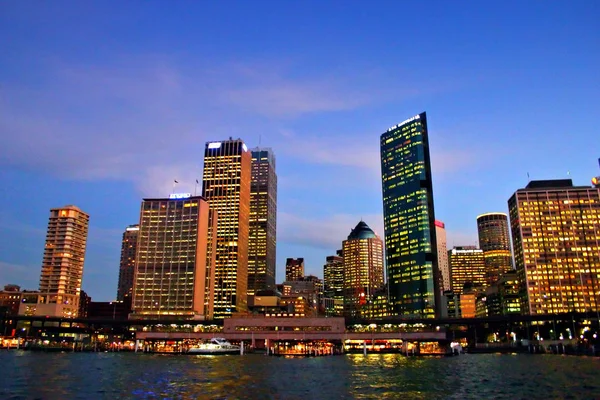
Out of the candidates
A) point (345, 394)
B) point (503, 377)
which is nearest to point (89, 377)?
point (345, 394)

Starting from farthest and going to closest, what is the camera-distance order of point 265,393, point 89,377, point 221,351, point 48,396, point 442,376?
1. point 221,351
2. point 442,376
3. point 89,377
4. point 265,393
5. point 48,396

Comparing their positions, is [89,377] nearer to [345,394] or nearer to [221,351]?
[345,394]

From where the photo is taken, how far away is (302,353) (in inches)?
7564

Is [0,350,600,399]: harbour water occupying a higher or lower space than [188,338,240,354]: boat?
higher

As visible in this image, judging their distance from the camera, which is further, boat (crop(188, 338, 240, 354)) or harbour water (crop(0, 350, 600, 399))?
A: boat (crop(188, 338, 240, 354))

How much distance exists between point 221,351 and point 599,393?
14828 centimetres

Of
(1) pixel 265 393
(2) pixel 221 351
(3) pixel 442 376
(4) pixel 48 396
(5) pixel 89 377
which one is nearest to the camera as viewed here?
(4) pixel 48 396

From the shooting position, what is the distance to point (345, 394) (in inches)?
2475

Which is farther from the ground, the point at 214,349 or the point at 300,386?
the point at 300,386

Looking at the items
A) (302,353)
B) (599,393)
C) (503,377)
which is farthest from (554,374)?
(302,353)

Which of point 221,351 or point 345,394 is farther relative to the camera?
point 221,351

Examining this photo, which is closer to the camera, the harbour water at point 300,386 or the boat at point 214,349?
the harbour water at point 300,386

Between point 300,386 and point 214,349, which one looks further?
point 214,349

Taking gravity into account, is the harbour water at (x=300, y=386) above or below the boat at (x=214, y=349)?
above
